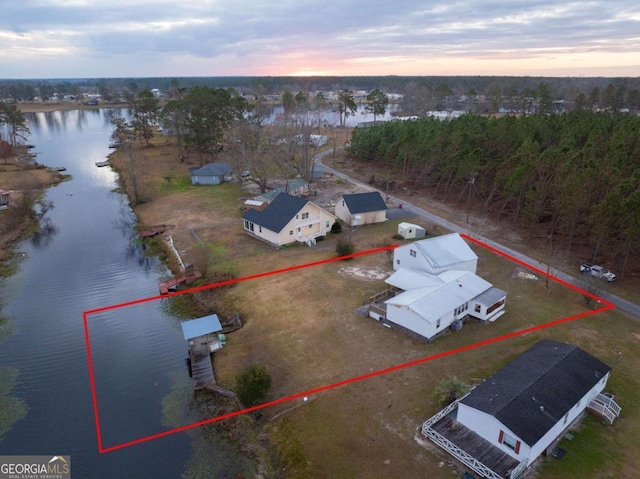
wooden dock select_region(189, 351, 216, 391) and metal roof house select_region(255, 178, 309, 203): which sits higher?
metal roof house select_region(255, 178, 309, 203)

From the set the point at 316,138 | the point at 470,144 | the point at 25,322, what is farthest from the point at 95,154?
the point at 470,144

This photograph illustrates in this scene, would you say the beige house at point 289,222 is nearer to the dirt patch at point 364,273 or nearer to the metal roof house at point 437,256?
the dirt patch at point 364,273

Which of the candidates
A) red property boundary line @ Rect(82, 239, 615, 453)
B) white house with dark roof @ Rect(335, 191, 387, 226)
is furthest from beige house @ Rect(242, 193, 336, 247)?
red property boundary line @ Rect(82, 239, 615, 453)

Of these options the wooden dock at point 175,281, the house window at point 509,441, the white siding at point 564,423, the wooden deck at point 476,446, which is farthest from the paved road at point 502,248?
the wooden dock at point 175,281

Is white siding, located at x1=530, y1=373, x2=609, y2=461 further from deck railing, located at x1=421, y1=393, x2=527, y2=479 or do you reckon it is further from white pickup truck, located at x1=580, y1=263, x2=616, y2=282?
Answer: white pickup truck, located at x1=580, y1=263, x2=616, y2=282

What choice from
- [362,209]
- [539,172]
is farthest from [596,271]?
[362,209]

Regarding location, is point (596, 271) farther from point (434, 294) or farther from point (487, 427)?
point (487, 427)
